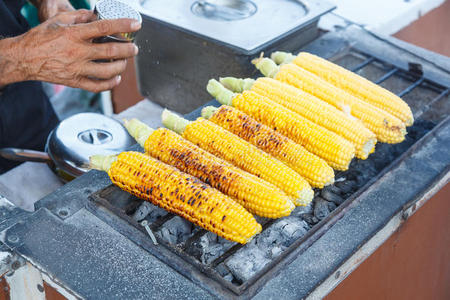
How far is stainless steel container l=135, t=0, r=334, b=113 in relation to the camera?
2.32 meters

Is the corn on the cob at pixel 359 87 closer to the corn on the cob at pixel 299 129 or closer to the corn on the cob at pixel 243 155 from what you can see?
the corn on the cob at pixel 299 129

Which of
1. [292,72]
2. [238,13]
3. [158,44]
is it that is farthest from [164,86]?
[292,72]

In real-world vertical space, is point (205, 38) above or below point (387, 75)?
above

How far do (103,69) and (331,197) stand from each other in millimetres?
1058

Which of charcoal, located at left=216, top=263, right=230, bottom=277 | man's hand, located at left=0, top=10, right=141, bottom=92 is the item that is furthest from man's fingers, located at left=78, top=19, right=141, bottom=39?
charcoal, located at left=216, top=263, right=230, bottom=277

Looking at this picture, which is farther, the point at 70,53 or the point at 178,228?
the point at 70,53

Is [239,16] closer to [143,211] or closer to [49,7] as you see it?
[49,7]

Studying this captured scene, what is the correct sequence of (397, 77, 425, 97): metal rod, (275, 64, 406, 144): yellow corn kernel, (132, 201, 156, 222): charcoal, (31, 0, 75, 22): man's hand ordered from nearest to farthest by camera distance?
1. (132, 201, 156, 222): charcoal
2. (275, 64, 406, 144): yellow corn kernel
3. (397, 77, 425, 97): metal rod
4. (31, 0, 75, 22): man's hand

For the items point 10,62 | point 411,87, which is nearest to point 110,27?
point 10,62

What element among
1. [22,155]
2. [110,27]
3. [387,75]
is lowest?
[22,155]

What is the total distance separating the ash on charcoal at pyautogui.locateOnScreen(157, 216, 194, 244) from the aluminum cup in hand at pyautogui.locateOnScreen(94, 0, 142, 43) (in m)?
0.73

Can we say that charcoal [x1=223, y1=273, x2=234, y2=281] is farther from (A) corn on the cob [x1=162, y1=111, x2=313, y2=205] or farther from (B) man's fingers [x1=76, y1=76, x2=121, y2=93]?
(B) man's fingers [x1=76, y1=76, x2=121, y2=93]

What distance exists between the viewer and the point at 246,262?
146cm

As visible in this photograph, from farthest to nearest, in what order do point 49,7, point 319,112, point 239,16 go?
point 49,7, point 239,16, point 319,112
